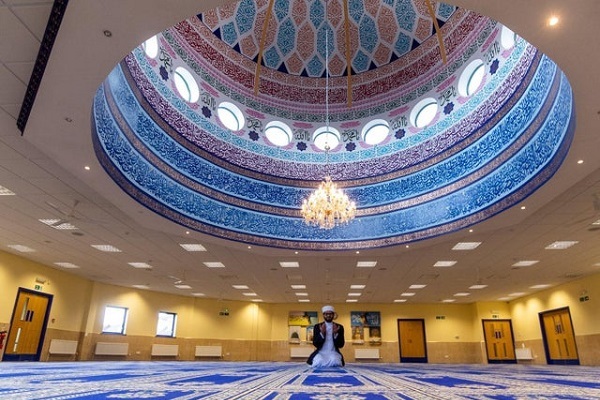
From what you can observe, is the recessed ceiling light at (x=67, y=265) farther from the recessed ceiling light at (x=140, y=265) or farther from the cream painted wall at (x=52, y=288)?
the recessed ceiling light at (x=140, y=265)

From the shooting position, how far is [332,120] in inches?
436

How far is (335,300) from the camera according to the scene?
17.6 m

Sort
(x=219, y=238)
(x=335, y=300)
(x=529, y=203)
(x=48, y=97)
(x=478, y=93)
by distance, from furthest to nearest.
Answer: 1. (x=335, y=300)
2. (x=219, y=238)
3. (x=478, y=93)
4. (x=529, y=203)
5. (x=48, y=97)

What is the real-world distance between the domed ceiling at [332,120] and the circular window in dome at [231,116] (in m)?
0.09

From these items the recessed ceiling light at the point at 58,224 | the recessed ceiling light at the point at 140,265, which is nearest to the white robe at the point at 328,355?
the recessed ceiling light at the point at 58,224

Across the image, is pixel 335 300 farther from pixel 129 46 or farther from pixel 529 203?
pixel 129 46

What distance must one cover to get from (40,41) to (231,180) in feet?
19.8

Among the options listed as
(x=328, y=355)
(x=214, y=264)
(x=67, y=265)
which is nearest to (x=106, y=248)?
(x=214, y=264)

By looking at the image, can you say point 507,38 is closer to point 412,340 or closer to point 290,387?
point 290,387

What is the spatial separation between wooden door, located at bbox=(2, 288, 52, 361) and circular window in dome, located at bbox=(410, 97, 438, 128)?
11.8m

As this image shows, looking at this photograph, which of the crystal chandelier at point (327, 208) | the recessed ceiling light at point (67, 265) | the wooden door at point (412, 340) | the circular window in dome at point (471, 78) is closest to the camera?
the crystal chandelier at point (327, 208)

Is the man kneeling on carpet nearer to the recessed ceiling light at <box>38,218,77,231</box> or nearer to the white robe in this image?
the white robe

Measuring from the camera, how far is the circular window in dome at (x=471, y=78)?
8.51 metres

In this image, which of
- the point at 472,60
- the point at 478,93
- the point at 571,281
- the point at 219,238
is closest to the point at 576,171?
the point at 478,93
